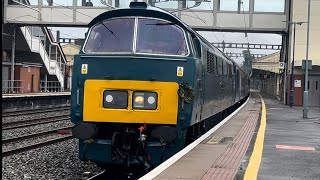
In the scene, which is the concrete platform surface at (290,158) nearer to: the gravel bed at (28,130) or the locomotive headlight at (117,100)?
the locomotive headlight at (117,100)

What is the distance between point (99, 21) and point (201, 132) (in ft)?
15.0

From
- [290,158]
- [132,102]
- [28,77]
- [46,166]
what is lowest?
[46,166]

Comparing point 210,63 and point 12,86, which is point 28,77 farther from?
point 210,63

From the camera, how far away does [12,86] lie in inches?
1706

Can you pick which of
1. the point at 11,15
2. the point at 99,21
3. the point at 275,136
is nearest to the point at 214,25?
the point at 11,15

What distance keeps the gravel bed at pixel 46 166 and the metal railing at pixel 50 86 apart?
4126cm

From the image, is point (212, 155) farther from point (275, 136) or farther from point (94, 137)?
point (275, 136)

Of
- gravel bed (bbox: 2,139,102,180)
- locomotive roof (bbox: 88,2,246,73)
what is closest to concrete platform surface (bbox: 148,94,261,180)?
locomotive roof (bbox: 88,2,246,73)

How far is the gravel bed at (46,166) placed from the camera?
32.5 ft

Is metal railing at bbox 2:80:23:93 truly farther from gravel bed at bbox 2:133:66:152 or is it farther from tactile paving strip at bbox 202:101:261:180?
tactile paving strip at bbox 202:101:261:180

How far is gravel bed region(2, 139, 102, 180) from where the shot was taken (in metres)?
9.90

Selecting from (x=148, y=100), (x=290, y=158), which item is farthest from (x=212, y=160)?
(x=290, y=158)

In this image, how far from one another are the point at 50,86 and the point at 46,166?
151ft

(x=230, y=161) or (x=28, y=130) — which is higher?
(x=230, y=161)
